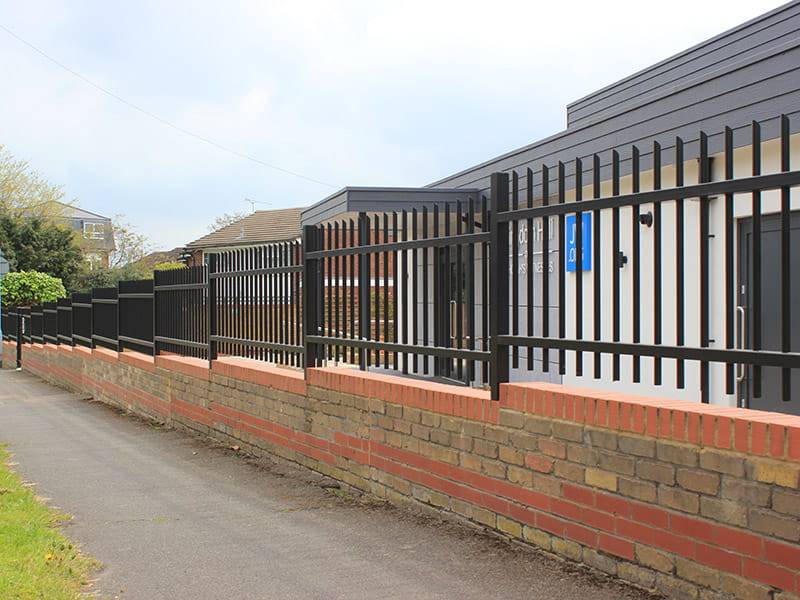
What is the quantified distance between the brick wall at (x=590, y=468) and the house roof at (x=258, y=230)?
125 feet

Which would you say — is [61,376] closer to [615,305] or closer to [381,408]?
[381,408]

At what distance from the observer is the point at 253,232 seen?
49.4 m

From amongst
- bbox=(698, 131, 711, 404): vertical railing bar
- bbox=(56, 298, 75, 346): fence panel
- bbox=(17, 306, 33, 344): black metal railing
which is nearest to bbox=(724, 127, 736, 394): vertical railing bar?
bbox=(698, 131, 711, 404): vertical railing bar

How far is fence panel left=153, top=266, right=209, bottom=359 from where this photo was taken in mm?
12172

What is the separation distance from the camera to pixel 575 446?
17.4 feet

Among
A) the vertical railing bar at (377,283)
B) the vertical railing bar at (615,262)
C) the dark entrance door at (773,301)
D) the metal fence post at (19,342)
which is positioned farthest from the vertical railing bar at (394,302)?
the metal fence post at (19,342)

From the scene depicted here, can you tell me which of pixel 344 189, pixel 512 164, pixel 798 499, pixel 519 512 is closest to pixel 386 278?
pixel 519 512

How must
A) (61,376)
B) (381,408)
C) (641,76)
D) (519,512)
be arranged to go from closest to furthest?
(519,512)
(381,408)
(641,76)
(61,376)

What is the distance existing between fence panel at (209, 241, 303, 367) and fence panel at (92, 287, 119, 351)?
6.54 meters

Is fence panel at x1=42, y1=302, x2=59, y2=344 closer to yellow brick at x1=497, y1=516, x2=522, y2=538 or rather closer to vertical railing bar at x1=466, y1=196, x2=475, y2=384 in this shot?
vertical railing bar at x1=466, y1=196, x2=475, y2=384

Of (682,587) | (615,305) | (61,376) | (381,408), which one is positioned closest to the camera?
(682,587)

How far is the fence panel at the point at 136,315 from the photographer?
1505cm

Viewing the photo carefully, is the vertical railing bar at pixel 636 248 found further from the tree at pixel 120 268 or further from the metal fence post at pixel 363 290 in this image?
the tree at pixel 120 268

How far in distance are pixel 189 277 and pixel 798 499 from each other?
9.80m
